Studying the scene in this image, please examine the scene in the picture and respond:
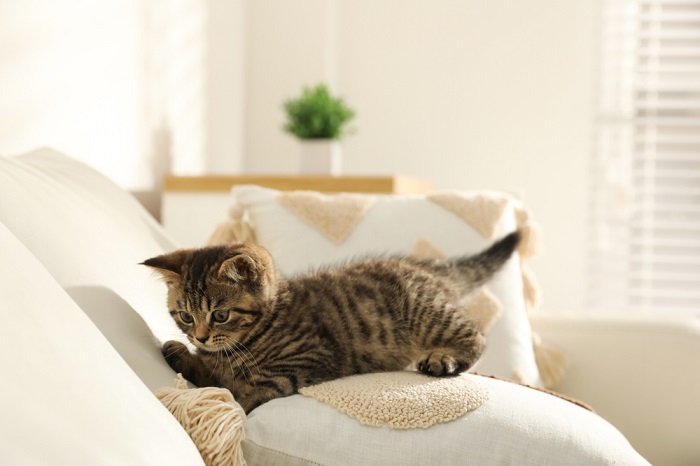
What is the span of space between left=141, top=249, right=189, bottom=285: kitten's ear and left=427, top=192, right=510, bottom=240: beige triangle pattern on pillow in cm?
81

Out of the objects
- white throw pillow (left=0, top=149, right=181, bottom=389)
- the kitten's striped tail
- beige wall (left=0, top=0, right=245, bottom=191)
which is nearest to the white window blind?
beige wall (left=0, top=0, right=245, bottom=191)

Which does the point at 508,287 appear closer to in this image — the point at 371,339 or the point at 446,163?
the point at 371,339

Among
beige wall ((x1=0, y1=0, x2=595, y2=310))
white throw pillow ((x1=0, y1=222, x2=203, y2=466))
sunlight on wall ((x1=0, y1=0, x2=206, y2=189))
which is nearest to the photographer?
white throw pillow ((x1=0, y1=222, x2=203, y2=466))

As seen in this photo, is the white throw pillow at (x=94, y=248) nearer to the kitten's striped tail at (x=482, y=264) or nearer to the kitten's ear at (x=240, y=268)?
the kitten's ear at (x=240, y=268)

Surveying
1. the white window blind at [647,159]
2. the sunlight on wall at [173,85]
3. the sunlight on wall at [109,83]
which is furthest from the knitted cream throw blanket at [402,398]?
the white window blind at [647,159]

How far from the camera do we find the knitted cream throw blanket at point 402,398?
1.03 m

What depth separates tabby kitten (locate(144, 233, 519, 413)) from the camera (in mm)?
1209

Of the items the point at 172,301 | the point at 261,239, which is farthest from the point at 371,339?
the point at 261,239

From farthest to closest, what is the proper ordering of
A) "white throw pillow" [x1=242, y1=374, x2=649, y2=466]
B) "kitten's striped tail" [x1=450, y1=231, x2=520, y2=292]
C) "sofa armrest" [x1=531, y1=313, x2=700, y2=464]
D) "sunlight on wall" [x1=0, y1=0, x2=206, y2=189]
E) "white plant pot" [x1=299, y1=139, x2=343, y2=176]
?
1. "white plant pot" [x1=299, y1=139, x2=343, y2=176]
2. "sunlight on wall" [x1=0, y1=0, x2=206, y2=189]
3. "sofa armrest" [x1=531, y1=313, x2=700, y2=464]
4. "kitten's striped tail" [x1=450, y1=231, x2=520, y2=292]
5. "white throw pillow" [x1=242, y1=374, x2=649, y2=466]

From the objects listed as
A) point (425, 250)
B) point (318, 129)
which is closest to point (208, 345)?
point (425, 250)

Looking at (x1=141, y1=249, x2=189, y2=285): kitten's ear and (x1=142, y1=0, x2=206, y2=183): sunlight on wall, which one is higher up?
(x1=142, y1=0, x2=206, y2=183): sunlight on wall

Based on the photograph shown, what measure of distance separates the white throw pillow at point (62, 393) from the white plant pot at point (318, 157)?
88.4 inches

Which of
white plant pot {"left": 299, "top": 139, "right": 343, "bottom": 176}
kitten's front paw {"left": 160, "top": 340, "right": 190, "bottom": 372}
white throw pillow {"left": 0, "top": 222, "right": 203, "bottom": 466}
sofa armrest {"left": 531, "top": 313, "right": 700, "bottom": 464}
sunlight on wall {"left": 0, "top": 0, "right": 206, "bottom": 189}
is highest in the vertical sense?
sunlight on wall {"left": 0, "top": 0, "right": 206, "bottom": 189}

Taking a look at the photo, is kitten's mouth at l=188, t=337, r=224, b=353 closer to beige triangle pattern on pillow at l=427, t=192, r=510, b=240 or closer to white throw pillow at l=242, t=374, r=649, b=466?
white throw pillow at l=242, t=374, r=649, b=466
